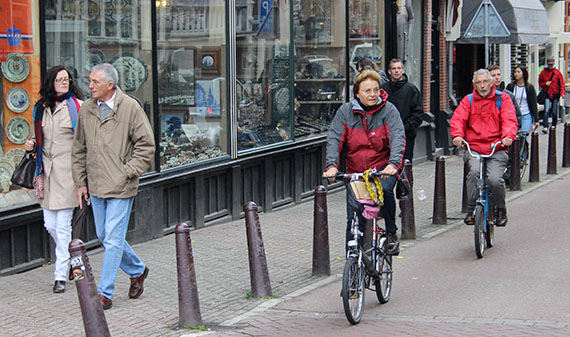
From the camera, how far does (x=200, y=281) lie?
8.02 m

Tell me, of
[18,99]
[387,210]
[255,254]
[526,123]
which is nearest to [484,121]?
[387,210]

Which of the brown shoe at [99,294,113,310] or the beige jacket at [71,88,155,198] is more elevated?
the beige jacket at [71,88,155,198]

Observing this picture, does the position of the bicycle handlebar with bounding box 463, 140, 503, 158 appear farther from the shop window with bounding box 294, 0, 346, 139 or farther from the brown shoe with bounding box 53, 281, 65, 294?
the shop window with bounding box 294, 0, 346, 139

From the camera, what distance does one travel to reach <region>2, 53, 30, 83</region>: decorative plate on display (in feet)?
27.0

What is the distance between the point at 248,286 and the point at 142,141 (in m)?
1.80

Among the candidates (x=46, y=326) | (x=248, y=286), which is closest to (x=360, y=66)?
(x=248, y=286)

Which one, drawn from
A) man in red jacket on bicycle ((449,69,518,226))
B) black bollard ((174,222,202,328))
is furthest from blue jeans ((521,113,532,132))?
black bollard ((174,222,202,328))

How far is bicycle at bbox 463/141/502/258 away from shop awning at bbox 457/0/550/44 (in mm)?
8659

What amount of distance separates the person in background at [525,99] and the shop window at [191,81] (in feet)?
18.6

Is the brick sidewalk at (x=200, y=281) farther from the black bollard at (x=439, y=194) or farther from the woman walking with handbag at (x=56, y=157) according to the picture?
the woman walking with handbag at (x=56, y=157)

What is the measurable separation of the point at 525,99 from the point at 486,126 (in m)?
6.41

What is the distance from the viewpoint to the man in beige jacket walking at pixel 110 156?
680 cm

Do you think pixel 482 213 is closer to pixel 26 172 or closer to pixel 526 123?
pixel 26 172

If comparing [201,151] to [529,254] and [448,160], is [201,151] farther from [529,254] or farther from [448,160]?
[448,160]
